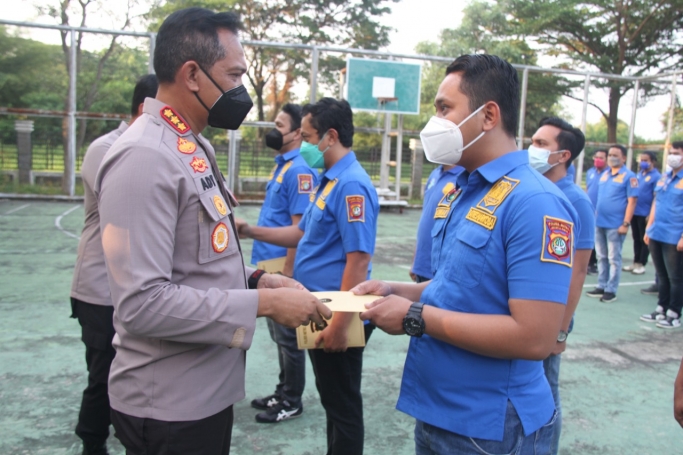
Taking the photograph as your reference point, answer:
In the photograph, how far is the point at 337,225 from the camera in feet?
9.57

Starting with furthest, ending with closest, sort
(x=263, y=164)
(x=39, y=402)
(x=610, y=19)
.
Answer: (x=610, y=19), (x=263, y=164), (x=39, y=402)

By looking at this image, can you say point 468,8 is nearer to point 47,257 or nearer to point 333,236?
point 47,257

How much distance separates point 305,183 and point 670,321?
177 inches

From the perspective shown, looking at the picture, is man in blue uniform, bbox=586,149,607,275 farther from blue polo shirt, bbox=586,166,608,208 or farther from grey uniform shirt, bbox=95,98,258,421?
Answer: grey uniform shirt, bbox=95,98,258,421

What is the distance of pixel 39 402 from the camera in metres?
3.54

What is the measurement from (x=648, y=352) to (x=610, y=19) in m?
21.5

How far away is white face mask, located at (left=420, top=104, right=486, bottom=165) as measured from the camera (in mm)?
1778

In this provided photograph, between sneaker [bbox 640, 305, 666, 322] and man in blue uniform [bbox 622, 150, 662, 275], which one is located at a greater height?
man in blue uniform [bbox 622, 150, 662, 275]

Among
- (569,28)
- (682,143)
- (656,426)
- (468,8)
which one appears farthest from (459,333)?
(468,8)

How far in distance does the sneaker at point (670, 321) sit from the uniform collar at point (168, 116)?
5.92 m

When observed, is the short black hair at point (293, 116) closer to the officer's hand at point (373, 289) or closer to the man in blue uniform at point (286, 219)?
the man in blue uniform at point (286, 219)

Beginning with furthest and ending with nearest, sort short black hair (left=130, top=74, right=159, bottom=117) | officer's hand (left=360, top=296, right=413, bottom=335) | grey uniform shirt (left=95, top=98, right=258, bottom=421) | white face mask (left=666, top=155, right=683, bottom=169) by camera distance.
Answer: white face mask (left=666, top=155, right=683, bottom=169), short black hair (left=130, top=74, right=159, bottom=117), officer's hand (left=360, top=296, right=413, bottom=335), grey uniform shirt (left=95, top=98, right=258, bottom=421)

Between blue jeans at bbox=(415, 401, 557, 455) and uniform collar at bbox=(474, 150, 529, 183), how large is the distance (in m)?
0.67

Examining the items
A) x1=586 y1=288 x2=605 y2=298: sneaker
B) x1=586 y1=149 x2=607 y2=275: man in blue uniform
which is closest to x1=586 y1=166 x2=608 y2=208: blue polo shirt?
x1=586 y1=149 x2=607 y2=275: man in blue uniform
